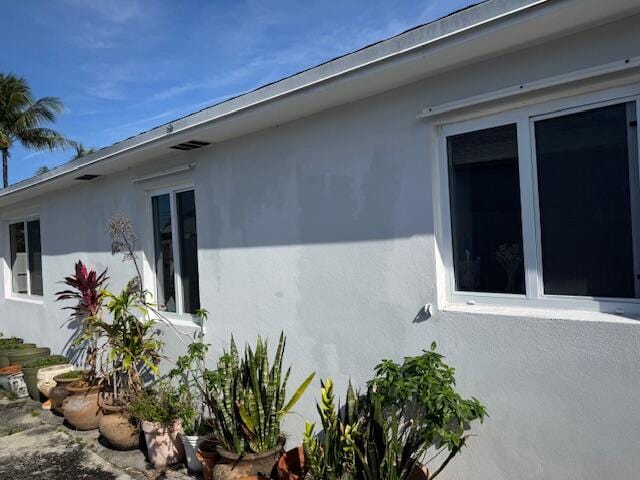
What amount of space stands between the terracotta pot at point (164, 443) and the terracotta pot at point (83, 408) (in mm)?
1352

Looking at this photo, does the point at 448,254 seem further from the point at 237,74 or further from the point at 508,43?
the point at 237,74

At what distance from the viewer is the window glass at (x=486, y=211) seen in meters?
3.11

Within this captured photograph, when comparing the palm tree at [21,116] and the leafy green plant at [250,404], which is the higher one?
the palm tree at [21,116]

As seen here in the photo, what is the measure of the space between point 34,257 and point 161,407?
5956 mm

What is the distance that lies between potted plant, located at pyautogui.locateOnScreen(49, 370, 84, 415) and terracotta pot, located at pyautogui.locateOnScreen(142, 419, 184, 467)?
81.0 inches

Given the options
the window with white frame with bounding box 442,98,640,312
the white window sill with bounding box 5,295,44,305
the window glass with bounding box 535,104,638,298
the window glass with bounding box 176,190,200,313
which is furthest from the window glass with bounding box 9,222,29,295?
the window glass with bounding box 535,104,638,298

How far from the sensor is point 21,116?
23.9 meters

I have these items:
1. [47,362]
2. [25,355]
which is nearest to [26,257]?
[25,355]

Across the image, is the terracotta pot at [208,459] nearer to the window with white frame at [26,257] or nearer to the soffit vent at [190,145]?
the soffit vent at [190,145]

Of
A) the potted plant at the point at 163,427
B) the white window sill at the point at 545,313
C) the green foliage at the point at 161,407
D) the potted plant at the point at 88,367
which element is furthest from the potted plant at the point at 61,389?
the white window sill at the point at 545,313

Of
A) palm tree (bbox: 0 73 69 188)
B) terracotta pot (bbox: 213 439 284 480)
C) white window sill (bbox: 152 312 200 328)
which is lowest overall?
terracotta pot (bbox: 213 439 284 480)

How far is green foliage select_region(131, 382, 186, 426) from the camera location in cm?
473

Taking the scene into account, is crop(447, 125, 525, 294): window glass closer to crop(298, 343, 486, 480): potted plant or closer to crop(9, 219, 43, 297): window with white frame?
crop(298, 343, 486, 480): potted plant

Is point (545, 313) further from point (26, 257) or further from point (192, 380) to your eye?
point (26, 257)
